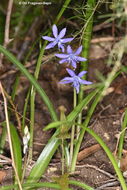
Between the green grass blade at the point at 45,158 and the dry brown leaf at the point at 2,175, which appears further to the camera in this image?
the dry brown leaf at the point at 2,175

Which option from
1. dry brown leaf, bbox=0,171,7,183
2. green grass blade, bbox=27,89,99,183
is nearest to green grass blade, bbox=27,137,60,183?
green grass blade, bbox=27,89,99,183

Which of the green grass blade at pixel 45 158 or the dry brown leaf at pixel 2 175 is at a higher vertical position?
the green grass blade at pixel 45 158

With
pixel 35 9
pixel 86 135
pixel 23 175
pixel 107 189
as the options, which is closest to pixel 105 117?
pixel 86 135

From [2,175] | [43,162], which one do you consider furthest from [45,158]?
[2,175]

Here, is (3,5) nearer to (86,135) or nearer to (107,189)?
(86,135)

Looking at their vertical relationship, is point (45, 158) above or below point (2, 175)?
above

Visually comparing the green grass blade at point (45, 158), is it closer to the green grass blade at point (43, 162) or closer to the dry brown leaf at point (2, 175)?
the green grass blade at point (43, 162)

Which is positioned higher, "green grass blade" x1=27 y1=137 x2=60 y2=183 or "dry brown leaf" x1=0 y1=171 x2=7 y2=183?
"green grass blade" x1=27 y1=137 x2=60 y2=183

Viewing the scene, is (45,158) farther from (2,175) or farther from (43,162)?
(2,175)

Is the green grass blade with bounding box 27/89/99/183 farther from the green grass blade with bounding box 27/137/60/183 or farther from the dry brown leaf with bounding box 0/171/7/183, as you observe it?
the dry brown leaf with bounding box 0/171/7/183

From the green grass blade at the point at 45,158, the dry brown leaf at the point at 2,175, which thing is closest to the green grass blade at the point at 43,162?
the green grass blade at the point at 45,158

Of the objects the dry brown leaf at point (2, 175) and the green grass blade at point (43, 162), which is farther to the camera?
the dry brown leaf at point (2, 175)
